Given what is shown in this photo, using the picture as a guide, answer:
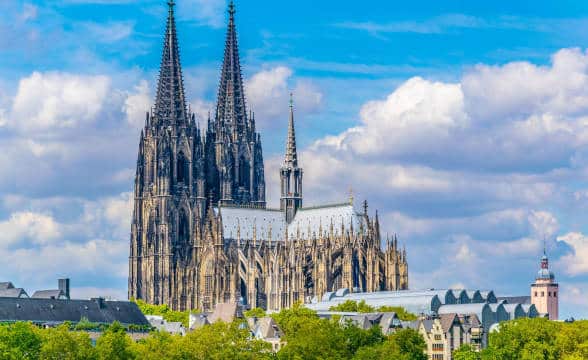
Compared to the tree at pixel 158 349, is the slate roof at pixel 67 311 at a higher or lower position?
higher

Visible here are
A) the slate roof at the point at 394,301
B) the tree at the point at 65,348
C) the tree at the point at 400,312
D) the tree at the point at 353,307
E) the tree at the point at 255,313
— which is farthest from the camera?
the tree at the point at 255,313

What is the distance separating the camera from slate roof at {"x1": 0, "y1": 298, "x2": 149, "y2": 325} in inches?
5605

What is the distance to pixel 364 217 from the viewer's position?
644ft

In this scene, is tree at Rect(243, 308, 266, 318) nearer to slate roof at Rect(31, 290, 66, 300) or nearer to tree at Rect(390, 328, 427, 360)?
slate roof at Rect(31, 290, 66, 300)

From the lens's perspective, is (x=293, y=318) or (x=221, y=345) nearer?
(x=221, y=345)

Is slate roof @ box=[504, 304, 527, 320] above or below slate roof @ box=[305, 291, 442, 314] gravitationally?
below

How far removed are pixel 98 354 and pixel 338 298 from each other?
228 feet

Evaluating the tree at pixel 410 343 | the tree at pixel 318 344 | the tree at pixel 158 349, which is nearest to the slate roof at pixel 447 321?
the tree at pixel 410 343

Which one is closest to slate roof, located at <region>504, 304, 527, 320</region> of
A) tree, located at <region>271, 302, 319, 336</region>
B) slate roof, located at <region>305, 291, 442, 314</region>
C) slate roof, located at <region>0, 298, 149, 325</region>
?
slate roof, located at <region>305, 291, 442, 314</region>

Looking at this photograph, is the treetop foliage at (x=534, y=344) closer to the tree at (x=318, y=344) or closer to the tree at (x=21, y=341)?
the tree at (x=318, y=344)

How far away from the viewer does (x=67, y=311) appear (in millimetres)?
145250

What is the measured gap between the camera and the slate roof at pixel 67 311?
14238cm

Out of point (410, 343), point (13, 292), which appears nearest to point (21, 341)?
point (410, 343)

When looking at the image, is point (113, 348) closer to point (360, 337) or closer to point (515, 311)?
point (360, 337)
